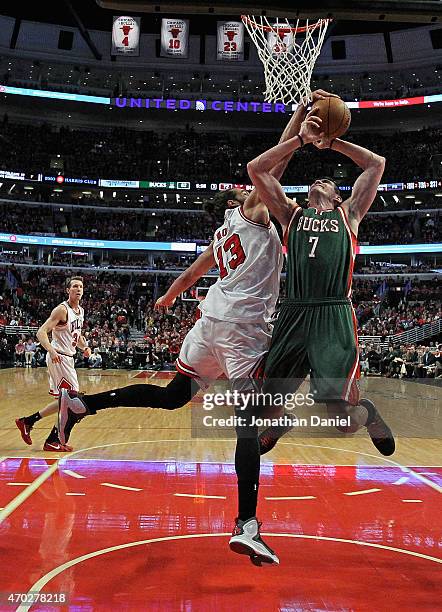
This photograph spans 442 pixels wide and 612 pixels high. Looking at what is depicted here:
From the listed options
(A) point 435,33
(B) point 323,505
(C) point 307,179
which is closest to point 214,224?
(C) point 307,179

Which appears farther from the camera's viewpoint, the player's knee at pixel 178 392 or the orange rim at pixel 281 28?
the orange rim at pixel 281 28

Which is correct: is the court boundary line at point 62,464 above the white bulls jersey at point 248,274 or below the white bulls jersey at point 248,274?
below

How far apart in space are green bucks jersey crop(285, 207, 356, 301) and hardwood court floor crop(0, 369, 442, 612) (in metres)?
1.63

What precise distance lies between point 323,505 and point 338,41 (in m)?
36.1

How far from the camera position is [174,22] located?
2888 centimetres

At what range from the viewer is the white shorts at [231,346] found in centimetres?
372

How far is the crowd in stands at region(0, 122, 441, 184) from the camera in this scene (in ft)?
119

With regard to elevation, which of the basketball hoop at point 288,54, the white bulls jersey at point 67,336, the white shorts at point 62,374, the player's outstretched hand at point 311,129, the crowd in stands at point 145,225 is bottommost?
the white shorts at point 62,374

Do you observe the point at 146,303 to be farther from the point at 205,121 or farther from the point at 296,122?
the point at 296,122

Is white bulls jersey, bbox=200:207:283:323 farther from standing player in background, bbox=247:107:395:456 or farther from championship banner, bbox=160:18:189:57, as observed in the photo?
championship banner, bbox=160:18:189:57

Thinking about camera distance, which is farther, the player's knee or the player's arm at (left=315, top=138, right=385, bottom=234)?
the player's knee

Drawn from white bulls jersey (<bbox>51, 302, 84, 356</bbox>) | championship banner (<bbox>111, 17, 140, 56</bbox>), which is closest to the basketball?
white bulls jersey (<bbox>51, 302, 84, 356</bbox>)

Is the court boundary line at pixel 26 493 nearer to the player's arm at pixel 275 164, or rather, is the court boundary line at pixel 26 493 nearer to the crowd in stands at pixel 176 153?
the player's arm at pixel 275 164

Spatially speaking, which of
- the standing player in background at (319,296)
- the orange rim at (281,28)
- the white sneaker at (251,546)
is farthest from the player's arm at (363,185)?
the orange rim at (281,28)
